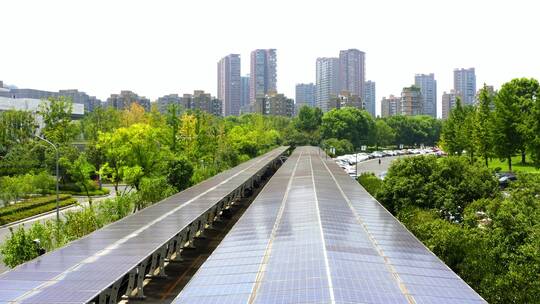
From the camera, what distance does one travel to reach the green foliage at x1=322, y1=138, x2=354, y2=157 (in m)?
102

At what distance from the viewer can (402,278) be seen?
12086 millimetres

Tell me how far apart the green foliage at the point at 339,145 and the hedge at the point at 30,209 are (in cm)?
6055

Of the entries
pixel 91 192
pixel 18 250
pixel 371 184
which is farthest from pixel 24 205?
pixel 371 184

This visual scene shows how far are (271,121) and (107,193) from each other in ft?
238

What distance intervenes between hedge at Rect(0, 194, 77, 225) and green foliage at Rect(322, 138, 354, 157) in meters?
60.6

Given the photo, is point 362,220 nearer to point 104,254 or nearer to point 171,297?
point 171,297

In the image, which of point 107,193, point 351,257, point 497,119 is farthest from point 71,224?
point 497,119

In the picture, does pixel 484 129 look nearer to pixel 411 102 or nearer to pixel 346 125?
pixel 346 125

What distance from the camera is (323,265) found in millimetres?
12633

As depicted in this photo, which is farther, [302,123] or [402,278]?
[302,123]

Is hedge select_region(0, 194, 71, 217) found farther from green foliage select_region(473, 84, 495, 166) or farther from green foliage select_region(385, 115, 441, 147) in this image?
green foliage select_region(385, 115, 441, 147)

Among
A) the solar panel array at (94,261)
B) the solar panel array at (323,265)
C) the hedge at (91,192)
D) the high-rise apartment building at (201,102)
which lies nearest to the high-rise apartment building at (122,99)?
the high-rise apartment building at (201,102)

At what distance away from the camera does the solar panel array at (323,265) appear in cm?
1075

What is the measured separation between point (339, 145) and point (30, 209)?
2780 inches
